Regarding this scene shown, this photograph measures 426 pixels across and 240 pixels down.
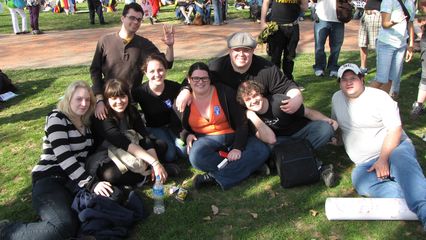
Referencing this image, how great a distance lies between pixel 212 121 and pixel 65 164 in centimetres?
140

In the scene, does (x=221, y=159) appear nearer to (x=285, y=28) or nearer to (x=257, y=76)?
(x=257, y=76)

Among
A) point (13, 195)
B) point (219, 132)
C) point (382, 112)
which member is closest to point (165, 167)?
point (219, 132)

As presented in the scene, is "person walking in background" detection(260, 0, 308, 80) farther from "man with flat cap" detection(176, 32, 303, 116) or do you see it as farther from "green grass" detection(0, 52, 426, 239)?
"man with flat cap" detection(176, 32, 303, 116)

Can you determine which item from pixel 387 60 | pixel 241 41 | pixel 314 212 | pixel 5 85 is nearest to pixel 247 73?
pixel 241 41

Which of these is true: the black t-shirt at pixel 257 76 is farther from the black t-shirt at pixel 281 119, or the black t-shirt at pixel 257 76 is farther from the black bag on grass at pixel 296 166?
the black bag on grass at pixel 296 166

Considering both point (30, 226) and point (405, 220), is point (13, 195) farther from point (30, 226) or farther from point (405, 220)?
point (405, 220)

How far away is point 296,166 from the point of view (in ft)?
12.4

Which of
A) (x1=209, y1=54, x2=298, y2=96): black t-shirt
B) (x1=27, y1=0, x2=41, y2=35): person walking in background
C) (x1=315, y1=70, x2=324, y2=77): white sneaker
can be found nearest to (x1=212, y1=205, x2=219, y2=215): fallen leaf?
(x1=209, y1=54, x2=298, y2=96): black t-shirt

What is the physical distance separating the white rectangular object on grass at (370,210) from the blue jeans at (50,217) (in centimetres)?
201

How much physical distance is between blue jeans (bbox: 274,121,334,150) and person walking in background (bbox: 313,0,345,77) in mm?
3354

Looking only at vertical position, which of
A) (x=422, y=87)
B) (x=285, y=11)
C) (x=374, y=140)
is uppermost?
(x=285, y=11)

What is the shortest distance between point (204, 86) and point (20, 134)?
289 centimetres

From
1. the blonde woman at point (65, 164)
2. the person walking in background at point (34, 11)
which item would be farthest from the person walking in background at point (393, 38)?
the person walking in background at point (34, 11)

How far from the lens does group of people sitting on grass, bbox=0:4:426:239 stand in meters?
3.45
